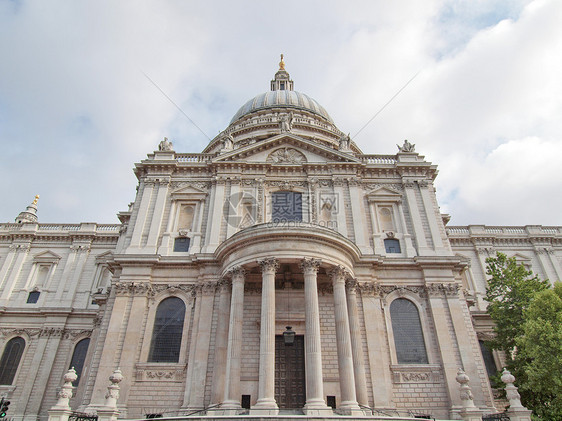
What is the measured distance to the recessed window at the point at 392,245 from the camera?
24.3 m

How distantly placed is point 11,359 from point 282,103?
3565 centimetres

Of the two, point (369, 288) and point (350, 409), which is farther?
point (369, 288)

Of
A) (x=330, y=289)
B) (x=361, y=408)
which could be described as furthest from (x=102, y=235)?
(x=361, y=408)

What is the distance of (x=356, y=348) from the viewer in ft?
62.8

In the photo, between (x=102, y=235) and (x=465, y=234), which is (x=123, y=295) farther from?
(x=465, y=234)

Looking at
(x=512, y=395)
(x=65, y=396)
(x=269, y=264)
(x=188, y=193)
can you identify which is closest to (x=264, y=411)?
(x=269, y=264)

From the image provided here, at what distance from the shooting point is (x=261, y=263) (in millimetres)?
19203

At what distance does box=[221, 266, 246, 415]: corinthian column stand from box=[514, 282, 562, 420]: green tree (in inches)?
555

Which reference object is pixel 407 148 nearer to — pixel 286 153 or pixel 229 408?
pixel 286 153

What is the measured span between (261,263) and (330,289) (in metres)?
5.03

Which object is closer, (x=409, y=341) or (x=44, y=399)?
(x=409, y=341)

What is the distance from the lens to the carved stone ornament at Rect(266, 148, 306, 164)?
27.2 m

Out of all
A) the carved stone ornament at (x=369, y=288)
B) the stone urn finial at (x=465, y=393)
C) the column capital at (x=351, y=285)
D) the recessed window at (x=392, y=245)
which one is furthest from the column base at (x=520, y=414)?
the recessed window at (x=392, y=245)

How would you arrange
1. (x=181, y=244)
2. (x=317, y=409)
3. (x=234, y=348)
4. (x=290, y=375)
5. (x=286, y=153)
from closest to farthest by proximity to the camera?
(x=317, y=409), (x=234, y=348), (x=290, y=375), (x=181, y=244), (x=286, y=153)
